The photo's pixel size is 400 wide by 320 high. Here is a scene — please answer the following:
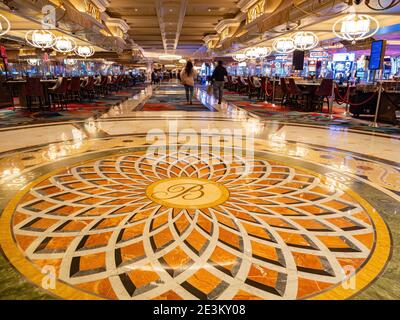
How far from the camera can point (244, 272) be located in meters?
1.44

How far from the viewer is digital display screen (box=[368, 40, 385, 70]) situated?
606 cm

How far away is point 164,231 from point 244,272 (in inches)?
22.2

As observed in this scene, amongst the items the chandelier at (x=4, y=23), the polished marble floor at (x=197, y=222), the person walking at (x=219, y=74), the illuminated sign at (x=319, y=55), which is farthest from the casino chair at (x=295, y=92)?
the illuminated sign at (x=319, y=55)

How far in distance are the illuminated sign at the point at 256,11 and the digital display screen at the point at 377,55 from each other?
425 centimetres

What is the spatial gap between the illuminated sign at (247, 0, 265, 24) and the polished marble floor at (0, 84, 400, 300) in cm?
762

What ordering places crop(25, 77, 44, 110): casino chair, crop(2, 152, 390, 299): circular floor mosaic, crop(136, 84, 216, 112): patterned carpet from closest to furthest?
1. crop(2, 152, 390, 299): circular floor mosaic
2. crop(25, 77, 44, 110): casino chair
3. crop(136, 84, 216, 112): patterned carpet

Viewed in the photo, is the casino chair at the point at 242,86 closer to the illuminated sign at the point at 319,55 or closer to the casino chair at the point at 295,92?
the casino chair at the point at 295,92

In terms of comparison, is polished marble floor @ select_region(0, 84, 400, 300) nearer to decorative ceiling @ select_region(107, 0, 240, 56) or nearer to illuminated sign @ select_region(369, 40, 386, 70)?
illuminated sign @ select_region(369, 40, 386, 70)

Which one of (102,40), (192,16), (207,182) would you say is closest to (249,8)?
(192,16)

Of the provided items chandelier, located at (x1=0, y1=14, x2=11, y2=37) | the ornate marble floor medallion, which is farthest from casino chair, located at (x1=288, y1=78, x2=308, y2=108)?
chandelier, located at (x1=0, y1=14, x2=11, y2=37)

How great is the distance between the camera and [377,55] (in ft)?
20.4

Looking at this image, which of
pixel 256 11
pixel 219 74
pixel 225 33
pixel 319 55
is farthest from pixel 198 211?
pixel 319 55

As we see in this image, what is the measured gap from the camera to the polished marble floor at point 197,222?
136cm
